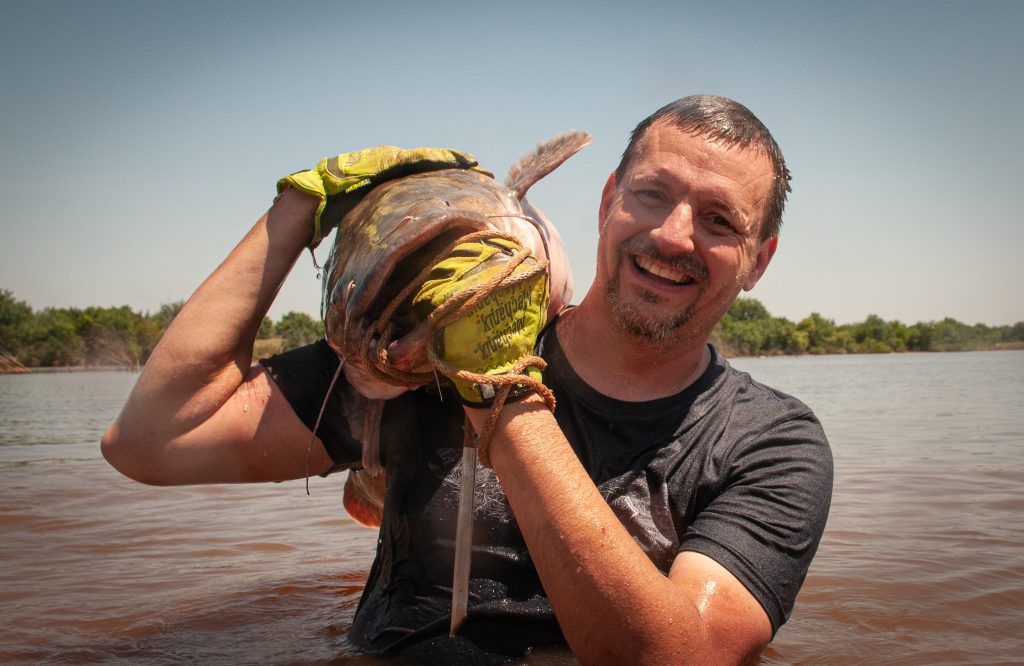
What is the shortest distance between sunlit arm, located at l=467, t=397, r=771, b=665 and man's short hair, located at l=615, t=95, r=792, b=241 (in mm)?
1107

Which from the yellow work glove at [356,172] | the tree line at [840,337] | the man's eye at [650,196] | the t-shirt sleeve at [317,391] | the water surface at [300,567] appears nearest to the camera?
the yellow work glove at [356,172]

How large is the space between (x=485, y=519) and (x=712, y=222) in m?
1.06

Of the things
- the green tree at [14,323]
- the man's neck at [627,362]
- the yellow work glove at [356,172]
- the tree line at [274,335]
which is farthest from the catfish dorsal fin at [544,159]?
the green tree at [14,323]

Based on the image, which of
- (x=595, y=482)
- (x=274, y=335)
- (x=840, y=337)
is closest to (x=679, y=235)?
(x=595, y=482)

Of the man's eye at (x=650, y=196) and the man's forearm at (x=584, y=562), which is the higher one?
the man's eye at (x=650, y=196)

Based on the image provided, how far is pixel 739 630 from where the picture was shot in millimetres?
1678

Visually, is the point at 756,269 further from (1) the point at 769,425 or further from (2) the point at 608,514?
(2) the point at 608,514

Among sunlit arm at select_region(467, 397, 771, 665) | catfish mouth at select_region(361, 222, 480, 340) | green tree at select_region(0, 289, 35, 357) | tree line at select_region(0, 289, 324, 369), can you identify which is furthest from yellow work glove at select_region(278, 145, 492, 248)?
green tree at select_region(0, 289, 35, 357)

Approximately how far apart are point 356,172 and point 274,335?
37308mm

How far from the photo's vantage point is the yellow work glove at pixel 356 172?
1.89m

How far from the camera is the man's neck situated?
217cm

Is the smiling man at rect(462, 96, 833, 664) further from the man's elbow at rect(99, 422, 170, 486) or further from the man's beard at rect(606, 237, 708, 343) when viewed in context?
the man's elbow at rect(99, 422, 170, 486)

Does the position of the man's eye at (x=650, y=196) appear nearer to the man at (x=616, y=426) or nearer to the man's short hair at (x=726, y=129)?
the man at (x=616, y=426)

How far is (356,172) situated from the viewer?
6.19 feet
